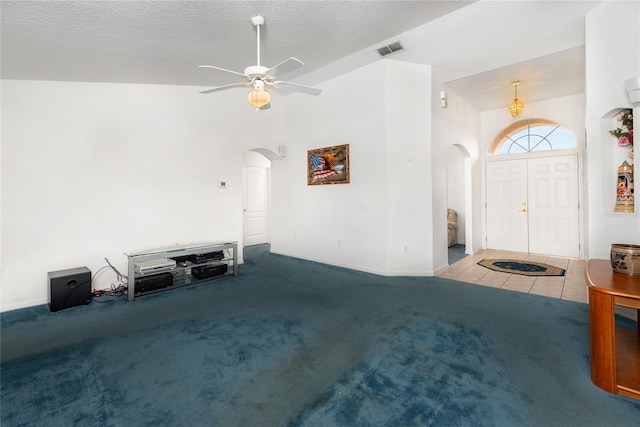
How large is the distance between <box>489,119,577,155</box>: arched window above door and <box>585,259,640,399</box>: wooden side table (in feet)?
17.0

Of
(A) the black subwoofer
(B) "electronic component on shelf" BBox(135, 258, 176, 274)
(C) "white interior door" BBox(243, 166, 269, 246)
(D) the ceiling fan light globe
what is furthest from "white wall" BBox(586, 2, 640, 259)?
(C) "white interior door" BBox(243, 166, 269, 246)

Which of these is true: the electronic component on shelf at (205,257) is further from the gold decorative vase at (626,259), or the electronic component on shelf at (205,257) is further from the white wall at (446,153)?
the gold decorative vase at (626,259)

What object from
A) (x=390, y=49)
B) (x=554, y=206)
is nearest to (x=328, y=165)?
(x=390, y=49)

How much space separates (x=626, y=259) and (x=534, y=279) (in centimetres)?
263

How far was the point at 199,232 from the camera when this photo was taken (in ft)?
16.4

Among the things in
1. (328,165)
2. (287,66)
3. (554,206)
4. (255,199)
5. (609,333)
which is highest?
(287,66)

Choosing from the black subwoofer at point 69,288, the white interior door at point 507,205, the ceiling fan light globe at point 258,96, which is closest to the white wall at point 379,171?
the ceiling fan light globe at point 258,96

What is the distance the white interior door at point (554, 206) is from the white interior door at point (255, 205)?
650 cm

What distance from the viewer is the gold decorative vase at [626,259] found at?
2.01 metres

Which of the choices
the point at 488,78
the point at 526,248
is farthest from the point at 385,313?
the point at 526,248

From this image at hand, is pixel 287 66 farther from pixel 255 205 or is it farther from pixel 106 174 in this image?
pixel 255 205

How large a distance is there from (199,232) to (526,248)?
6921 millimetres

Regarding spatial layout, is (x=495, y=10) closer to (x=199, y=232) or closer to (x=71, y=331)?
(x=199, y=232)

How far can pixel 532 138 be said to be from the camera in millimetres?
6203
